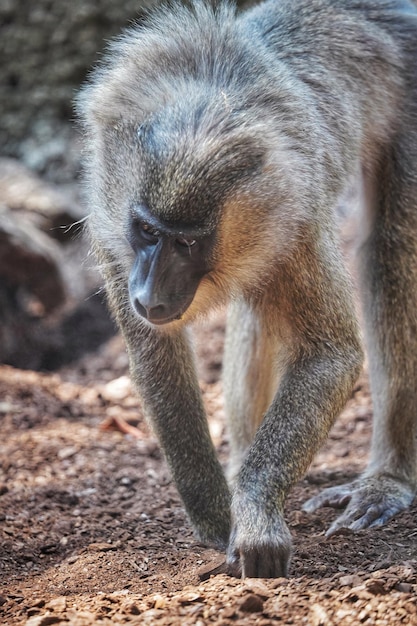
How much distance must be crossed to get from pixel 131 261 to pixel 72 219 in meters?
4.49

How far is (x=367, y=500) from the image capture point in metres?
4.99

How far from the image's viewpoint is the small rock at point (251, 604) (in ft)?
10.6

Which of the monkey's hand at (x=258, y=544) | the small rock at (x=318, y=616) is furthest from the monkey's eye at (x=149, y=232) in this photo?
the small rock at (x=318, y=616)

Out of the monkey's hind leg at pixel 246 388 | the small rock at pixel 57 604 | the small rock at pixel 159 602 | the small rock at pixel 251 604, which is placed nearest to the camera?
the small rock at pixel 251 604

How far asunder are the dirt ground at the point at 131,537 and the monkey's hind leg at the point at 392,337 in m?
0.25

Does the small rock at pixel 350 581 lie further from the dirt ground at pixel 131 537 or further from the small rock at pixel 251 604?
the small rock at pixel 251 604

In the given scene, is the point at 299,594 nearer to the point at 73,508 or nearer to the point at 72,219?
the point at 73,508

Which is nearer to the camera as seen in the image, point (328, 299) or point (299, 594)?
point (299, 594)

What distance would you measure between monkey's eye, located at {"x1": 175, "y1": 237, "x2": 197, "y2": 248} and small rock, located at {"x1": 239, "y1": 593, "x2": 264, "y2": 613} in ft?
4.87

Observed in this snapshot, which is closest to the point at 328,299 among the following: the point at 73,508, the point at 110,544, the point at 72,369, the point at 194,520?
the point at 194,520

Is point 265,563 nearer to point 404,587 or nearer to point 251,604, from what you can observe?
point 251,604

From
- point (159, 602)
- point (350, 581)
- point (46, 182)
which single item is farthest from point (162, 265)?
point (46, 182)

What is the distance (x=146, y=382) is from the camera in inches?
181

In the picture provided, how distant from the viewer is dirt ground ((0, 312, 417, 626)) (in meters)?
3.28
